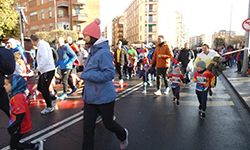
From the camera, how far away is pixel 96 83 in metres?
2.65

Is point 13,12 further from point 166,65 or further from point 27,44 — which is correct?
point 166,65

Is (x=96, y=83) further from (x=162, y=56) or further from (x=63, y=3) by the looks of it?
(x=63, y=3)

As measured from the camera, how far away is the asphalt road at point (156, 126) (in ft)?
10.8

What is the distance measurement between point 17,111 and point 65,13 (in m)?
35.2

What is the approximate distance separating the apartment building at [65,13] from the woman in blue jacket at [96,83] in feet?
103

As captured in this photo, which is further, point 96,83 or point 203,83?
point 203,83

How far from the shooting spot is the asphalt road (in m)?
3.29

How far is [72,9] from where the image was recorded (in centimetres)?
3312

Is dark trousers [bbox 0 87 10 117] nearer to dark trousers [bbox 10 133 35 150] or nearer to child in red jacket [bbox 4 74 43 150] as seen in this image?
child in red jacket [bbox 4 74 43 150]

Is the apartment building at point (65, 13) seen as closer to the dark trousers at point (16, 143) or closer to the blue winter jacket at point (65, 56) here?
the blue winter jacket at point (65, 56)

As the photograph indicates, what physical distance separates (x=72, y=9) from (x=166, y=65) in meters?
31.1

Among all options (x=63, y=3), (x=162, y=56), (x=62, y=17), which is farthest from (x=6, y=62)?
(x=63, y=3)

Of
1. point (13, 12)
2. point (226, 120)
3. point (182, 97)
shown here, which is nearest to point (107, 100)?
point (226, 120)

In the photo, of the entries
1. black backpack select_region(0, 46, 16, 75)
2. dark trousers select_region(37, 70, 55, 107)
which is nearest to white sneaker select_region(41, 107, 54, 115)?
dark trousers select_region(37, 70, 55, 107)
